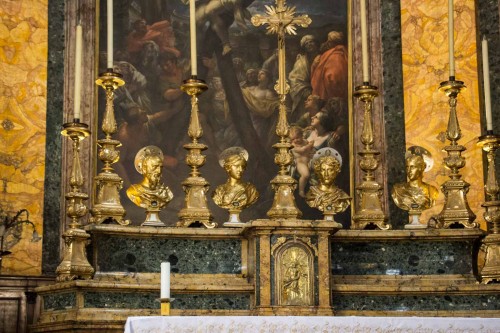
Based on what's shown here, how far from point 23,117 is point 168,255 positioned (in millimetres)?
4027

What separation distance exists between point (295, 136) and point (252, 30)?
1367 millimetres

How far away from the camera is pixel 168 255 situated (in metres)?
8.10

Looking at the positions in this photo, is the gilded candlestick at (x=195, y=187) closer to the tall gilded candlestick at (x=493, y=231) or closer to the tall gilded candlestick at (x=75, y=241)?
the tall gilded candlestick at (x=75, y=241)

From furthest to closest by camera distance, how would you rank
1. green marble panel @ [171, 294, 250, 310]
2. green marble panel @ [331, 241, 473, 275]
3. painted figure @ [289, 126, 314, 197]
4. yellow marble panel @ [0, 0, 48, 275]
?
painted figure @ [289, 126, 314, 197] < yellow marble panel @ [0, 0, 48, 275] < green marble panel @ [331, 241, 473, 275] < green marble panel @ [171, 294, 250, 310]

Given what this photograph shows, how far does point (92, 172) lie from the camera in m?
11.6

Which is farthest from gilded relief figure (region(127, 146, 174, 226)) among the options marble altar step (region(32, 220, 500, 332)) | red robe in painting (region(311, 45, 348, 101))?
red robe in painting (region(311, 45, 348, 101))

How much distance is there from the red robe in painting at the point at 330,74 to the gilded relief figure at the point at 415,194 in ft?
12.4

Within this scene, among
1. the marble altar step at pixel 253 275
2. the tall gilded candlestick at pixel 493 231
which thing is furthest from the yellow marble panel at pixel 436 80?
the marble altar step at pixel 253 275

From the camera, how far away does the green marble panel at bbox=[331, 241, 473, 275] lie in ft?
27.3

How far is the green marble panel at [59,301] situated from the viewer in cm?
765

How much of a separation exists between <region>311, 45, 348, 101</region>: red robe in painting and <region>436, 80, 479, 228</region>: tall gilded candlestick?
377 centimetres

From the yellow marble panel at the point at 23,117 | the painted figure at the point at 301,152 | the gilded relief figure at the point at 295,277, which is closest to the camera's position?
the gilded relief figure at the point at 295,277

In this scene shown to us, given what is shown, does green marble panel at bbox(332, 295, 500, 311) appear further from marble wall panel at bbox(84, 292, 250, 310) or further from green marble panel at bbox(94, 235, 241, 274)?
green marble panel at bbox(94, 235, 241, 274)

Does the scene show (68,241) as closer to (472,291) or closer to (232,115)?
(472,291)
